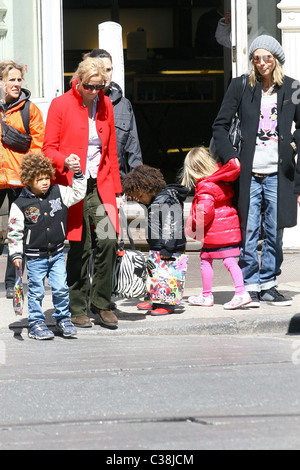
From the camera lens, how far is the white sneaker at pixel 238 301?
8188 millimetres

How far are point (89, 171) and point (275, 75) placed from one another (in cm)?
166

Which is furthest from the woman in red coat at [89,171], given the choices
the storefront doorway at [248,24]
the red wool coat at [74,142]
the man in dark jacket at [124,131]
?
the storefront doorway at [248,24]

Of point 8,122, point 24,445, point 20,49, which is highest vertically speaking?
point 20,49

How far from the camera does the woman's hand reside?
7.31 meters

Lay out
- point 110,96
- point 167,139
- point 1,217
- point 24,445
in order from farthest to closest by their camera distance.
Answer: point 167,139
point 1,217
point 110,96
point 24,445

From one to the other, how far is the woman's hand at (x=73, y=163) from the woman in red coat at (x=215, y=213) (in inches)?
46.2

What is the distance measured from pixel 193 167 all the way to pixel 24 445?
3664 mm

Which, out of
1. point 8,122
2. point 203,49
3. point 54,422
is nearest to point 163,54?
point 203,49

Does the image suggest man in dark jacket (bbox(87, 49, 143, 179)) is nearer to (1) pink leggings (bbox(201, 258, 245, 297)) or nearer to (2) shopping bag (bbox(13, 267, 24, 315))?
(1) pink leggings (bbox(201, 258, 245, 297))

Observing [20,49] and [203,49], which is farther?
[203,49]

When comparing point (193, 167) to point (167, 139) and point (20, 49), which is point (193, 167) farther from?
point (167, 139)

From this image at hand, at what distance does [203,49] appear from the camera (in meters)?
18.2

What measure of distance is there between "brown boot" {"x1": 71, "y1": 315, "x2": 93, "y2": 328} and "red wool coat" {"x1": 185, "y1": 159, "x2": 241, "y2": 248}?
1047 mm

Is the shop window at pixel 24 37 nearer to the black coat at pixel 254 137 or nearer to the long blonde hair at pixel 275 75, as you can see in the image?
the black coat at pixel 254 137
